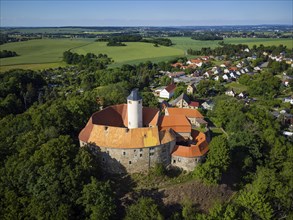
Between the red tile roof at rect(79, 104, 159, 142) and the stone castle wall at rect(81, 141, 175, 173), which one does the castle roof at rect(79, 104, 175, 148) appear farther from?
the red tile roof at rect(79, 104, 159, 142)

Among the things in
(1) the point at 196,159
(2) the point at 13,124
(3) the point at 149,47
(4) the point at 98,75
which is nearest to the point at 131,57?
(3) the point at 149,47

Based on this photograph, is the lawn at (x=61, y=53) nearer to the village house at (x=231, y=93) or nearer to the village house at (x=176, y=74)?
the village house at (x=176, y=74)

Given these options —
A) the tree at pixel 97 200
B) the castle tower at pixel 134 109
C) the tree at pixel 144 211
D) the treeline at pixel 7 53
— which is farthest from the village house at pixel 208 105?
the treeline at pixel 7 53

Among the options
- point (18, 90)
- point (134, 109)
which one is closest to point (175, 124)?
point (134, 109)

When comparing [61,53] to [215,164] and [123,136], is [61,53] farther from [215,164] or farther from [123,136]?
[215,164]

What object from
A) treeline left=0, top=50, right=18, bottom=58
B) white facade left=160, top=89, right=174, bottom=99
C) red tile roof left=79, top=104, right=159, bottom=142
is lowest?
white facade left=160, top=89, right=174, bottom=99

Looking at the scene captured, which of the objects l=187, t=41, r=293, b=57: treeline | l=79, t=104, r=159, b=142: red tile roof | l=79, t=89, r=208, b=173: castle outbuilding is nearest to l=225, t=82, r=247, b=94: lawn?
l=79, t=104, r=159, b=142: red tile roof
